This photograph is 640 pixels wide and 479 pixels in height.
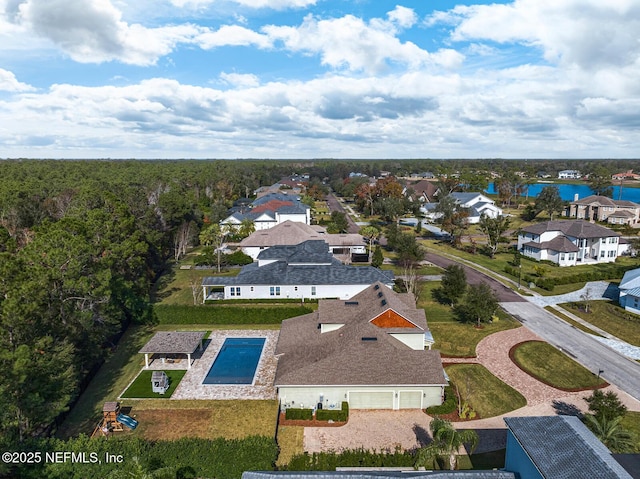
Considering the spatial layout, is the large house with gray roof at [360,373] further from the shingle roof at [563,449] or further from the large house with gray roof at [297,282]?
the large house with gray roof at [297,282]

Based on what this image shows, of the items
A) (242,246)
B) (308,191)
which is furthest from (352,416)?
(308,191)

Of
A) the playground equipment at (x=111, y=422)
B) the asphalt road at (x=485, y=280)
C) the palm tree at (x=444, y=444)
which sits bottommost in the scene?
the playground equipment at (x=111, y=422)

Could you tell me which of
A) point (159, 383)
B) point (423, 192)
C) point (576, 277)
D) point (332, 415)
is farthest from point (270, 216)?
point (332, 415)

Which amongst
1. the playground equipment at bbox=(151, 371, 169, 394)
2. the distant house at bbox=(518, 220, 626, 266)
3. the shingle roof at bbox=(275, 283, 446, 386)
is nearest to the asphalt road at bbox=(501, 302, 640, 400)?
the shingle roof at bbox=(275, 283, 446, 386)

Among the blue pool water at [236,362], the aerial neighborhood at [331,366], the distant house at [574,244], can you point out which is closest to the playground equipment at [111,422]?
the aerial neighborhood at [331,366]

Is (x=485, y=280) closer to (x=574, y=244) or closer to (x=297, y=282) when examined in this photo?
(x=574, y=244)

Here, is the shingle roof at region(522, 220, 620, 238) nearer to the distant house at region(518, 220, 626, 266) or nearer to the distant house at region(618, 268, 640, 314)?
the distant house at region(518, 220, 626, 266)

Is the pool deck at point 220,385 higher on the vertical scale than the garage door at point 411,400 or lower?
lower

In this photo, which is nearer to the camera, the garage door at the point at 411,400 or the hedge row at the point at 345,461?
the hedge row at the point at 345,461
